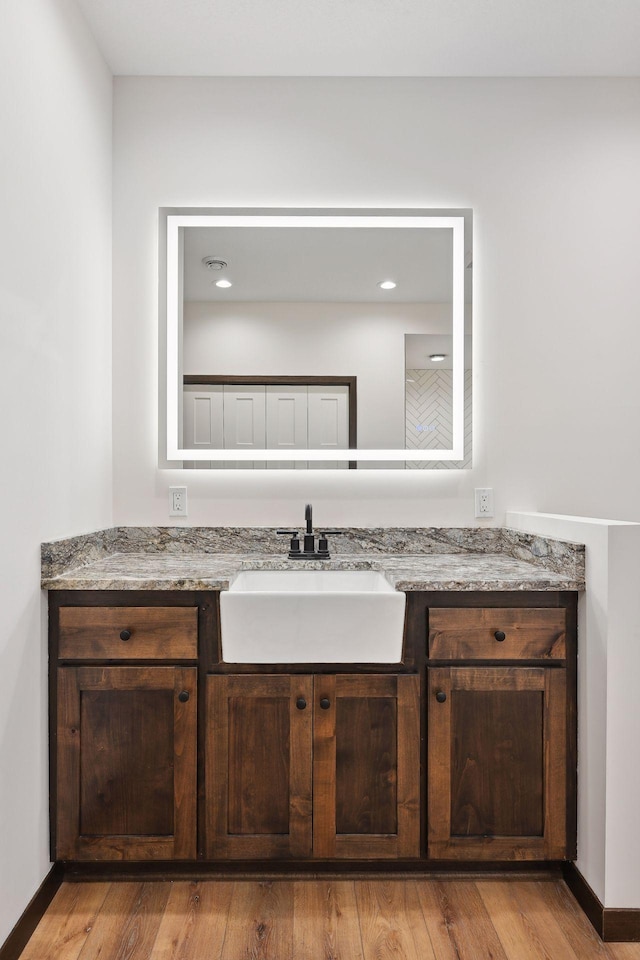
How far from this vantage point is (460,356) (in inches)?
93.4

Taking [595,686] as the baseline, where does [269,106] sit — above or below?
above

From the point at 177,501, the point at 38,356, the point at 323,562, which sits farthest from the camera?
the point at 177,501

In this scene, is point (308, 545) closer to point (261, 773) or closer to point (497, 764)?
point (261, 773)

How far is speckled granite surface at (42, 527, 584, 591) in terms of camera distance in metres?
1.79

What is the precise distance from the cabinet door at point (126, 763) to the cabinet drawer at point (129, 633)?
5 centimetres

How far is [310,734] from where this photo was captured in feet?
5.86

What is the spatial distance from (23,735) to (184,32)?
2.31 meters

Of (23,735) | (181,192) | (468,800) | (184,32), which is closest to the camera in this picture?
(23,735)

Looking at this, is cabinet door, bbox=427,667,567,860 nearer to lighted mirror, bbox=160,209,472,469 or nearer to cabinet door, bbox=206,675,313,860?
cabinet door, bbox=206,675,313,860

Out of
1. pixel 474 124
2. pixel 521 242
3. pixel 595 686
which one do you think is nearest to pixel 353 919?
pixel 595 686

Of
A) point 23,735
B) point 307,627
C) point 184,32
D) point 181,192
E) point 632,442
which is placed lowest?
point 23,735

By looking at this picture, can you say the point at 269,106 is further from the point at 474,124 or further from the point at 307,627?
the point at 307,627

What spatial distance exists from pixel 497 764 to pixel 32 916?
4.32 ft

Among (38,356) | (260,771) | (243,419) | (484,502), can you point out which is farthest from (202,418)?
(260,771)
